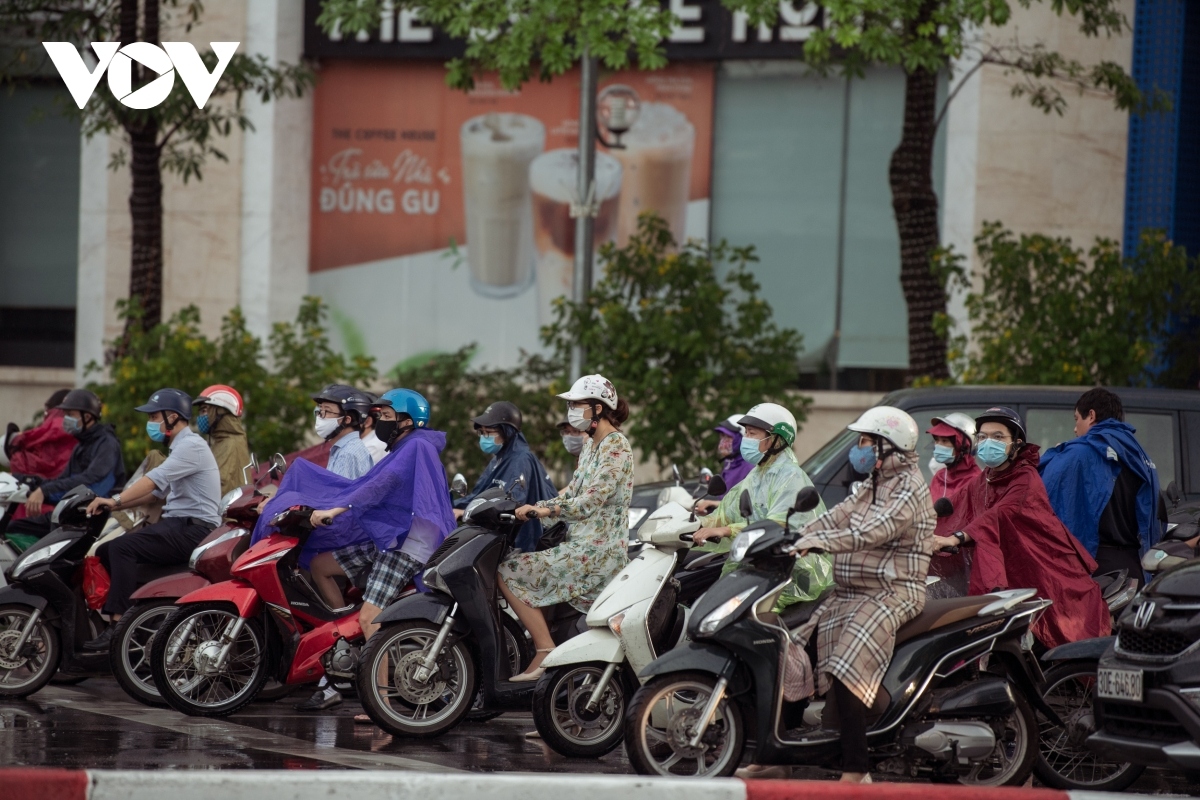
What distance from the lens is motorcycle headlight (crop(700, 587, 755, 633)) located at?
631 cm

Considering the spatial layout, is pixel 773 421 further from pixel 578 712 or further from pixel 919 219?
pixel 919 219

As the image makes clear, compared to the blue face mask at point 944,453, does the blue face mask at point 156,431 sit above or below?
below

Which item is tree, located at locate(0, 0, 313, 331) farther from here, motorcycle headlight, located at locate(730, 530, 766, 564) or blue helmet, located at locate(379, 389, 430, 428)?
motorcycle headlight, located at locate(730, 530, 766, 564)

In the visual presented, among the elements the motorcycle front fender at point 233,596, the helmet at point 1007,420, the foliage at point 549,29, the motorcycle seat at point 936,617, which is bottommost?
the motorcycle front fender at point 233,596

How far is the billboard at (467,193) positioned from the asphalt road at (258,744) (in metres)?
9.71

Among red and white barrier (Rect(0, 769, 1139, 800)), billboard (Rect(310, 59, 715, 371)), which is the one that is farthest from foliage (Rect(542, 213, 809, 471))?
red and white barrier (Rect(0, 769, 1139, 800))

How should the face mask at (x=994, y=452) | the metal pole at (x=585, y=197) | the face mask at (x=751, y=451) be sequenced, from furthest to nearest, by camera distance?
the metal pole at (x=585, y=197) → the face mask at (x=994, y=452) → the face mask at (x=751, y=451)

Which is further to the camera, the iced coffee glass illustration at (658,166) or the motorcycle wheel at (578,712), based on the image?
the iced coffee glass illustration at (658,166)

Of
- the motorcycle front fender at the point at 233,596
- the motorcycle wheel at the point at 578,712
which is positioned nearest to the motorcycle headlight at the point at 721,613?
the motorcycle wheel at the point at 578,712

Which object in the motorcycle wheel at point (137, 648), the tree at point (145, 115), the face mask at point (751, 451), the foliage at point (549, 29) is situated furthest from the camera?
the tree at point (145, 115)

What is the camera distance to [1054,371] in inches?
484

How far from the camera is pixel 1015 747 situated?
6.73 meters

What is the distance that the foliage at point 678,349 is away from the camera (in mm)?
13320

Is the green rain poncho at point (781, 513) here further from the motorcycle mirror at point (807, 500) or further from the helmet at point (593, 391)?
the helmet at point (593, 391)
